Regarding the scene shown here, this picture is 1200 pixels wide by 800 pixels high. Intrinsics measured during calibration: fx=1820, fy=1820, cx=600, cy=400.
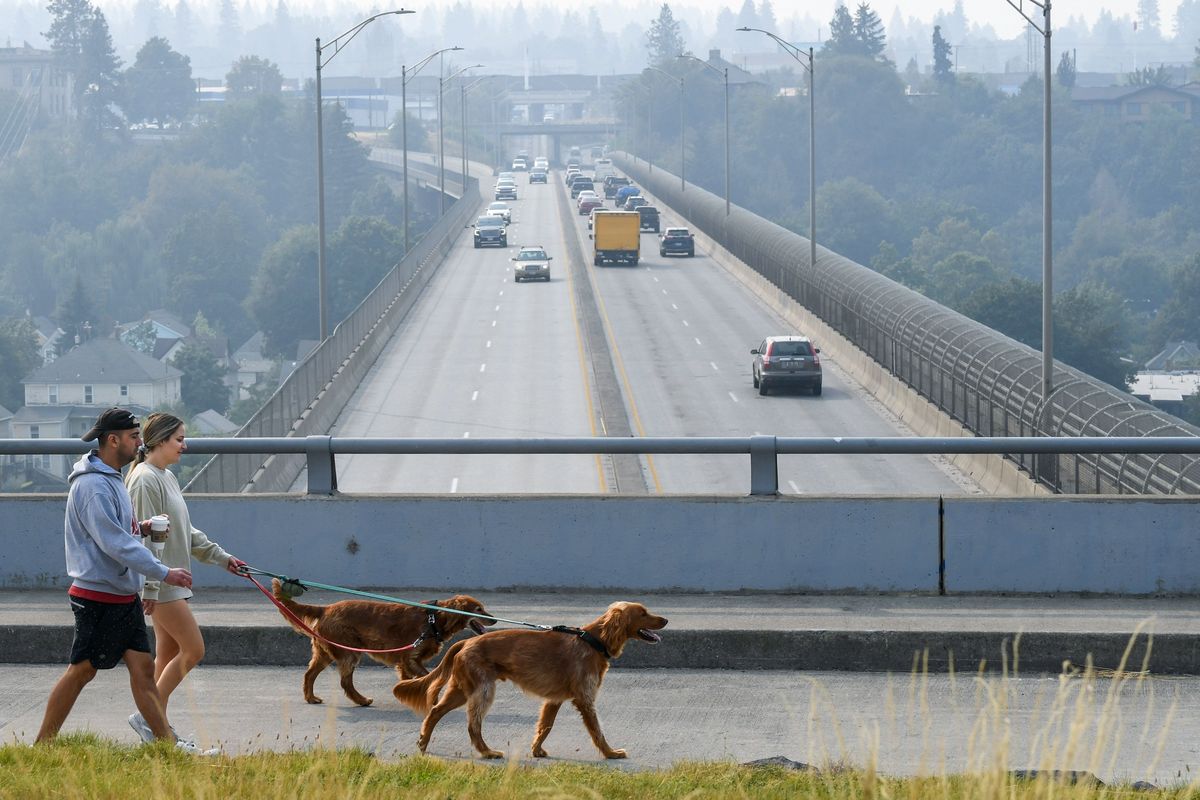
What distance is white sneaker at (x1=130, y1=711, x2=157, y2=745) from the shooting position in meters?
8.22

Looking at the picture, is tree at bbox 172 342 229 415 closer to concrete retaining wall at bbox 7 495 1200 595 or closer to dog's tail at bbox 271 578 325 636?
concrete retaining wall at bbox 7 495 1200 595

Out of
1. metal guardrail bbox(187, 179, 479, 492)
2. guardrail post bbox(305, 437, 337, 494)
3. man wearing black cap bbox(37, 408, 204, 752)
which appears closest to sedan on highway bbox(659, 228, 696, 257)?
metal guardrail bbox(187, 179, 479, 492)

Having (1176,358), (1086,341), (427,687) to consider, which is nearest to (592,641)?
(427,687)

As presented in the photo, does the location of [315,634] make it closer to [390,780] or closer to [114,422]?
[114,422]

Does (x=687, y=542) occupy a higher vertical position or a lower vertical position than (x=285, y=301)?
higher

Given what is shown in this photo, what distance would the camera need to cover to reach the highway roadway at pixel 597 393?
122 feet

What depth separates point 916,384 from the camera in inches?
1652

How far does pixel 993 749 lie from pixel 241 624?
5709mm

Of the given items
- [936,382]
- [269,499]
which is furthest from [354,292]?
[269,499]

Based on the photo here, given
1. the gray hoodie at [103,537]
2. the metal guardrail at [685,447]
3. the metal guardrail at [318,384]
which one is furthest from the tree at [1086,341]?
the gray hoodie at [103,537]

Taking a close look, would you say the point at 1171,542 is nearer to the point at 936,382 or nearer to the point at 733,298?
the point at 936,382

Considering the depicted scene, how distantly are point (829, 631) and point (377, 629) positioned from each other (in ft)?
8.42

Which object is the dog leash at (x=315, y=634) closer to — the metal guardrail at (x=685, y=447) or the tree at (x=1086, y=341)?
the metal guardrail at (x=685, y=447)

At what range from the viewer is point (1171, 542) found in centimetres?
1105
